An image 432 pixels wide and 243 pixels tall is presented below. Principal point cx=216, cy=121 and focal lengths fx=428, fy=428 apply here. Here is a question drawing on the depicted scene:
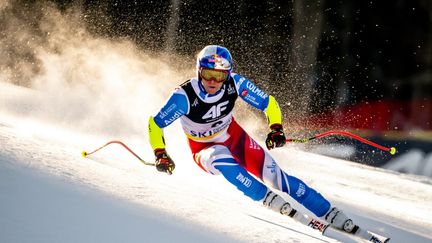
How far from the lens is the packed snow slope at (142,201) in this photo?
2119 millimetres

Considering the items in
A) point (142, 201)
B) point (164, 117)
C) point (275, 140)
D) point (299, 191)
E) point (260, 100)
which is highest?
point (260, 100)

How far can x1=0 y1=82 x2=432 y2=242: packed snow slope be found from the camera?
212 centimetres

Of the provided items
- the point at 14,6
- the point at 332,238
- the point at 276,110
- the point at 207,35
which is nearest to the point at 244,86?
the point at 276,110

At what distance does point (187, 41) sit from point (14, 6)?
5.75m

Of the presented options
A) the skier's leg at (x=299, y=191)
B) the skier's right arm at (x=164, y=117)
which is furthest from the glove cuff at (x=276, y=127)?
the skier's right arm at (x=164, y=117)

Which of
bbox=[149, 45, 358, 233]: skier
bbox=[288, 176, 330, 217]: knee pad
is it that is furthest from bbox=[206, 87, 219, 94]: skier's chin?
bbox=[288, 176, 330, 217]: knee pad

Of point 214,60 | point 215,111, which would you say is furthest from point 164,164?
point 214,60

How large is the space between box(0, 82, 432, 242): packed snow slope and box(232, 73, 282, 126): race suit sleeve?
0.77m

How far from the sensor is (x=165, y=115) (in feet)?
11.2

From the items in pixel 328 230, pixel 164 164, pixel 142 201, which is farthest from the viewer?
pixel 164 164

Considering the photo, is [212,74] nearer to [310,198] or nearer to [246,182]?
[246,182]

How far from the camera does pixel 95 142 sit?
209 inches

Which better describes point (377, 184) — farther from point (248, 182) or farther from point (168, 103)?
point (168, 103)

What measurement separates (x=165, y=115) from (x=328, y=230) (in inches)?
59.4
